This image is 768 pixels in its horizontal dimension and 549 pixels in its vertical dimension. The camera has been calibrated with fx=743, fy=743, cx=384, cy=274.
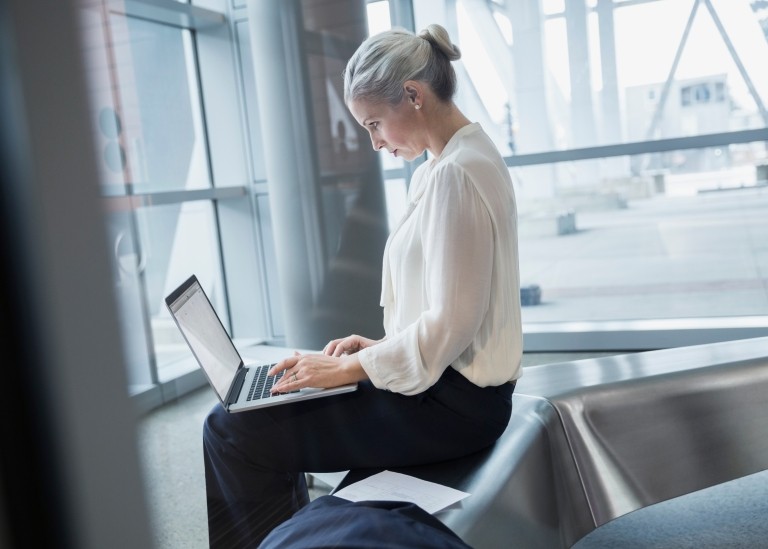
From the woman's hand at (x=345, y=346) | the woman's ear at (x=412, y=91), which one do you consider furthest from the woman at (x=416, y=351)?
the woman's hand at (x=345, y=346)

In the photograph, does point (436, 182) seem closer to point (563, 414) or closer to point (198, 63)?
point (563, 414)

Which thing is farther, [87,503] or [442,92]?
[442,92]

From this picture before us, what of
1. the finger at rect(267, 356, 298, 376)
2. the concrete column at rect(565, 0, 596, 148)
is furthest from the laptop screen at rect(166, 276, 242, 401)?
the concrete column at rect(565, 0, 596, 148)

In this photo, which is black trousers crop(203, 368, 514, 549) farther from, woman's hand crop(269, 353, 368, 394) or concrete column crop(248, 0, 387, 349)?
concrete column crop(248, 0, 387, 349)

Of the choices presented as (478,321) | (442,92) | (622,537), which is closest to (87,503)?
(478,321)

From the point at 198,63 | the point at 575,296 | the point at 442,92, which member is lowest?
the point at 575,296

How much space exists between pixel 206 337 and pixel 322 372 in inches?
12.2

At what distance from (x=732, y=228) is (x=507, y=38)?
177cm

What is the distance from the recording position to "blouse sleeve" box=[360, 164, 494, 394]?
54.8 inches

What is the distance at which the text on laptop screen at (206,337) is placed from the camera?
4.81ft

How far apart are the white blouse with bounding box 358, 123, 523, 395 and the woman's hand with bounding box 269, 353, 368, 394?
0.13 ft

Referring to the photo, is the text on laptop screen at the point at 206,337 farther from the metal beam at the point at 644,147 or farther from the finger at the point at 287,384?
the metal beam at the point at 644,147

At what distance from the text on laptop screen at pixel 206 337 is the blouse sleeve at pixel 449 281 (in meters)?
0.36

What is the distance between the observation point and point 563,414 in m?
1.89
